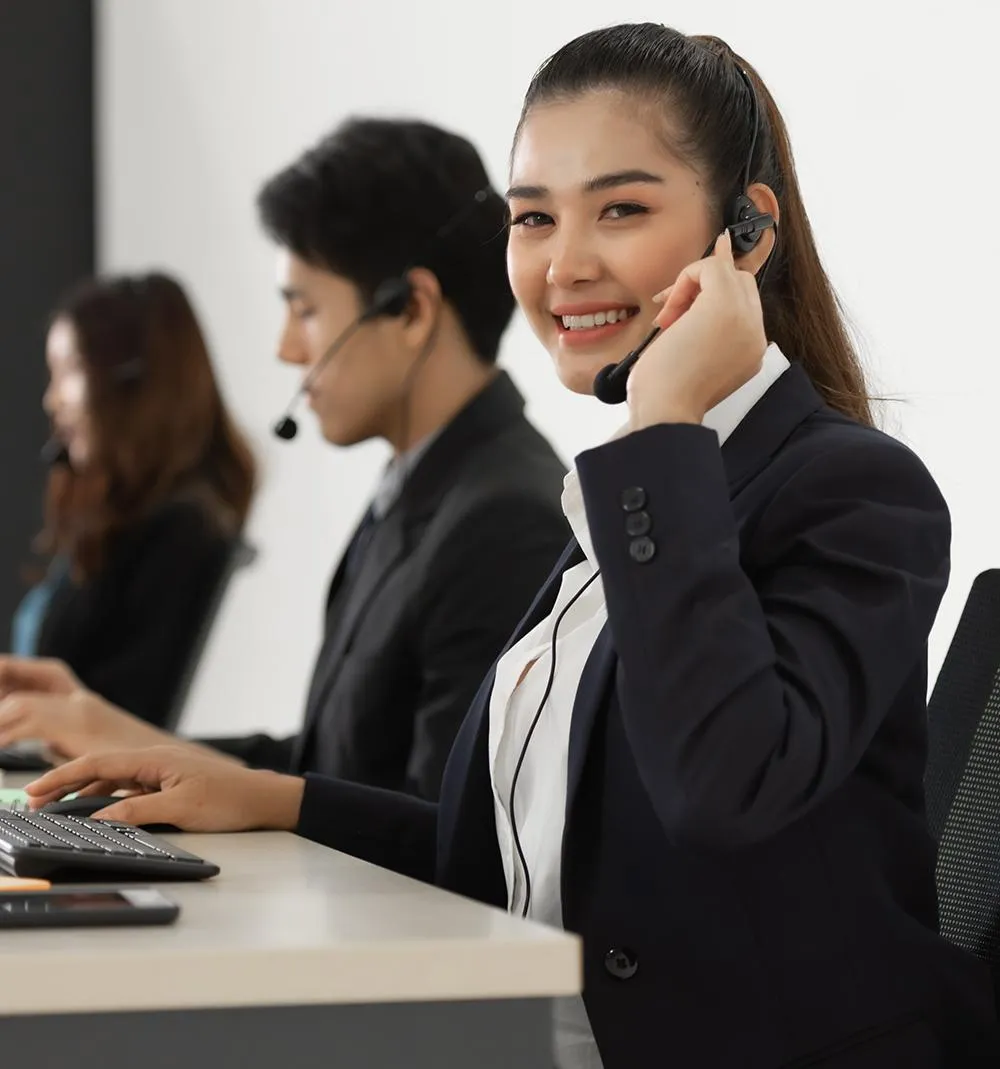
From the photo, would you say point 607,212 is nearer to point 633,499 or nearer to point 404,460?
point 633,499

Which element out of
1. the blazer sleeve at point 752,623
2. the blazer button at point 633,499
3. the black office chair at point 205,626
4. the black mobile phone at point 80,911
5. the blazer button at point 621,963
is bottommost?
the black office chair at point 205,626

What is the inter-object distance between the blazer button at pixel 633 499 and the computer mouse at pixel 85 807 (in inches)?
19.1

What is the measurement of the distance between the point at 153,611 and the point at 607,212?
1872 mm

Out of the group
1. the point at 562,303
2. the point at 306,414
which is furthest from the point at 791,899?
the point at 306,414

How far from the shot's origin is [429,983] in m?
0.84

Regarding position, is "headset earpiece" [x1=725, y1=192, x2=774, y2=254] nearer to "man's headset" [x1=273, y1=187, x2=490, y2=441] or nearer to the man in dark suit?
the man in dark suit

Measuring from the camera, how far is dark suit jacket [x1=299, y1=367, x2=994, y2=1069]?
108cm

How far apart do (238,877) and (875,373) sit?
37.1 inches

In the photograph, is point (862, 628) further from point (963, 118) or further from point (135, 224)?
point (135, 224)

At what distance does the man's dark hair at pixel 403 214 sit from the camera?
2195mm

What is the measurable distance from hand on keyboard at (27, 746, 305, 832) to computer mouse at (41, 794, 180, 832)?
2 cm

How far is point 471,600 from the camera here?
1934mm

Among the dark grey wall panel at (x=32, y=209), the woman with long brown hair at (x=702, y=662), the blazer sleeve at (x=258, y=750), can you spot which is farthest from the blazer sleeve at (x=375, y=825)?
the dark grey wall panel at (x=32, y=209)

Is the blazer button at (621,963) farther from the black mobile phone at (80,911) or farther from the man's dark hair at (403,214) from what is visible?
the man's dark hair at (403,214)
